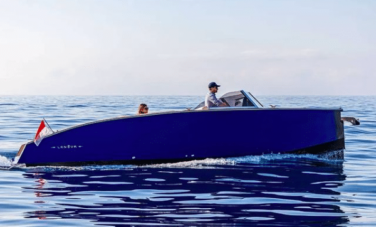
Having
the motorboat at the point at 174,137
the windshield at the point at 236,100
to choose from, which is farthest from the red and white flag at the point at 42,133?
the windshield at the point at 236,100

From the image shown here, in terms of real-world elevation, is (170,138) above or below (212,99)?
below

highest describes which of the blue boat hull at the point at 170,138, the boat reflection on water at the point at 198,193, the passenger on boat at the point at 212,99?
the passenger on boat at the point at 212,99

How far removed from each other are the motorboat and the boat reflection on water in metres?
0.29

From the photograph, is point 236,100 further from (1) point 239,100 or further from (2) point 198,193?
(2) point 198,193

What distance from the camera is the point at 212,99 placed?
13898mm

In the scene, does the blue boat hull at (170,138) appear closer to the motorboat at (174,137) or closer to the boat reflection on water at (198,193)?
the motorboat at (174,137)

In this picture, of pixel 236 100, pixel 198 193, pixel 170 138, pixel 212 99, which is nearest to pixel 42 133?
pixel 170 138

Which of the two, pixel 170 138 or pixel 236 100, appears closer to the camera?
pixel 170 138

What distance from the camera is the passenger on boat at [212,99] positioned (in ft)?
45.6

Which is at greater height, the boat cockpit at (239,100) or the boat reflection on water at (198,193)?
the boat cockpit at (239,100)

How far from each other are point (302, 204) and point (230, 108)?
4908 mm

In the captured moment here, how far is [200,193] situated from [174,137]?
11.8 feet

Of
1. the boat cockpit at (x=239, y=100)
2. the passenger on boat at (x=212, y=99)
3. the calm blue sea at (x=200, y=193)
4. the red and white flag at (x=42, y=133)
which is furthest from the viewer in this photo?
the boat cockpit at (x=239, y=100)

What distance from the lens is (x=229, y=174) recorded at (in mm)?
12344
